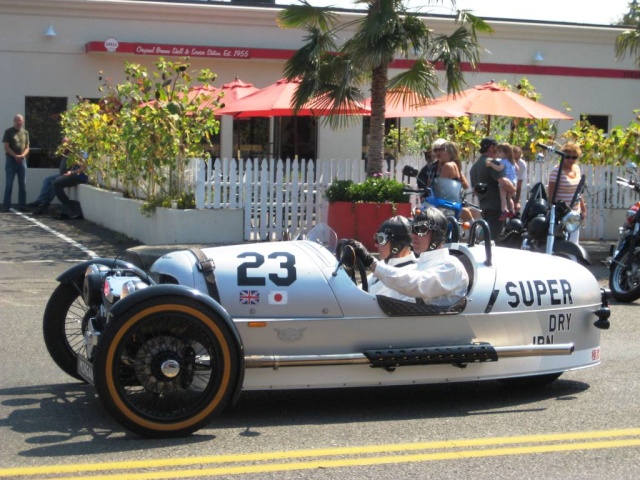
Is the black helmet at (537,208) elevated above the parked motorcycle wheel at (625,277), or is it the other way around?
the black helmet at (537,208)

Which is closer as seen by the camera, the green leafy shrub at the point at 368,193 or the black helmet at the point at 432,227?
the black helmet at the point at 432,227

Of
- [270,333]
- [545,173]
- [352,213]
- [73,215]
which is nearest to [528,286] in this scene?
[270,333]

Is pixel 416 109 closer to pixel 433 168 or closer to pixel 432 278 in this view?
pixel 433 168

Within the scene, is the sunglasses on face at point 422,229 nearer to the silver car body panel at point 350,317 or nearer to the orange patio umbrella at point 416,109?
the silver car body panel at point 350,317

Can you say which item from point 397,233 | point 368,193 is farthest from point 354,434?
point 368,193

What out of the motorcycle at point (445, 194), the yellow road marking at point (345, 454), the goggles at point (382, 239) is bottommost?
the yellow road marking at point (345, 454)

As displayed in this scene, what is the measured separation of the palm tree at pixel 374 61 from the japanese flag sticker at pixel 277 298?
1000 centimetres

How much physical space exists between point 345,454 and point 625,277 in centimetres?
656

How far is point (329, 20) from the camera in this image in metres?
17.1

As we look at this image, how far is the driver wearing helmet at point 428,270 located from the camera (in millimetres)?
6184

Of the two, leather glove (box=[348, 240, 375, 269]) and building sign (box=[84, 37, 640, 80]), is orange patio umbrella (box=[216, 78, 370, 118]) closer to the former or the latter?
building sign (box=[84, 37, 640, 80])

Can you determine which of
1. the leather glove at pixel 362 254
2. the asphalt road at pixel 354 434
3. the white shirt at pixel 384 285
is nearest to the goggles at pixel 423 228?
the white shirt at pixel 384 285

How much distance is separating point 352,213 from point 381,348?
27.7 ft

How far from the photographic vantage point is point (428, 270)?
6305 millimetres
